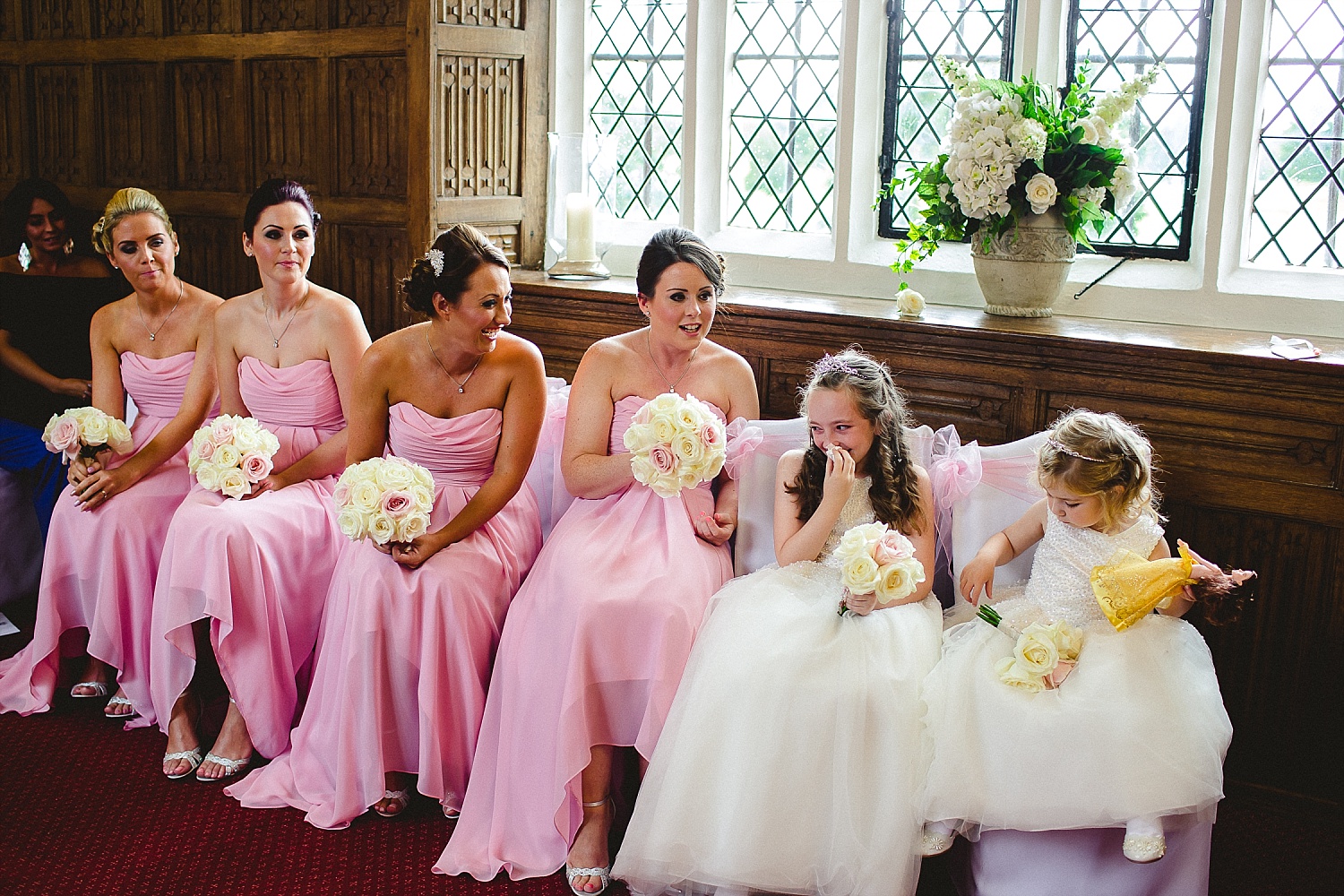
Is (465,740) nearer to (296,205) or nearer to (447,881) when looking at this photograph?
(447,881)

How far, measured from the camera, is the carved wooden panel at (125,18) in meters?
5.11

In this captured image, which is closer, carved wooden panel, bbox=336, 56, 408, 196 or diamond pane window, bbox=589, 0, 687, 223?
carved wooden panel, bbox=336, 56, 408, 196

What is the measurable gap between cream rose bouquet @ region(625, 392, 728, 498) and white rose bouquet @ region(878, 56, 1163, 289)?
108 centimetres

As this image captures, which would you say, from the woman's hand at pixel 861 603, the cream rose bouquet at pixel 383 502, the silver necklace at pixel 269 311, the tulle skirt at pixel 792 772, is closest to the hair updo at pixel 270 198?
the silver necklace at pixel 269 311

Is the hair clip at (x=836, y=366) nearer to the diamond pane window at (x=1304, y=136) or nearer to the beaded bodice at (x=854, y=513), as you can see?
the beaded bodice at (x=854, y=513)

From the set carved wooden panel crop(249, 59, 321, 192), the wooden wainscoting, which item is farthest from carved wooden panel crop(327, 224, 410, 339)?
the wooden wainscoting

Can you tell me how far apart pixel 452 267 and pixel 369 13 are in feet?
5.58

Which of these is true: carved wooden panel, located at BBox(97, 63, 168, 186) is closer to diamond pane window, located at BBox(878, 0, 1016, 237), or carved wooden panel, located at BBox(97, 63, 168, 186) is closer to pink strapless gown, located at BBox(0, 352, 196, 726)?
pink strapless gown, located at BBox(0, 352, 196, 726)

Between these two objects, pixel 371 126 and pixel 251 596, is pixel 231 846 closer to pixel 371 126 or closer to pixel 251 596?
pixel 251 596

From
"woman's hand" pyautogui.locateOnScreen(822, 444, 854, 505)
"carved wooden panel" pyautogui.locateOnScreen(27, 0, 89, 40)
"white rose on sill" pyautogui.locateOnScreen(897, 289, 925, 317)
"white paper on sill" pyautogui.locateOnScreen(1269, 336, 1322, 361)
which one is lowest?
"woman's hand" pyautogui.locateOnScreen(822, 444, 854, 505)

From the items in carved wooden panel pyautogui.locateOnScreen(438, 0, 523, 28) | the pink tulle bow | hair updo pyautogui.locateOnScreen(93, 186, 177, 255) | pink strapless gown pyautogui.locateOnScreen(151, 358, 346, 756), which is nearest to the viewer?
the pink tulle bow

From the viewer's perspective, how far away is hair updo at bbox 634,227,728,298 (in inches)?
130

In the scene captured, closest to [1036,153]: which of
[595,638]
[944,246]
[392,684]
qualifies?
[944,246]

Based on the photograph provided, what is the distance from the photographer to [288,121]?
484cm
